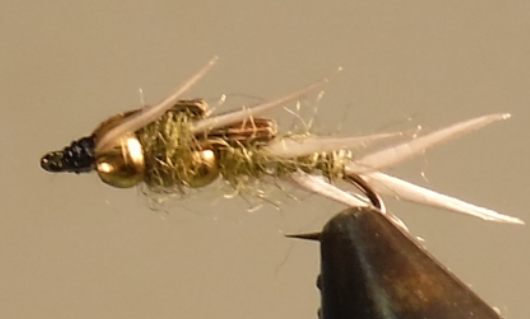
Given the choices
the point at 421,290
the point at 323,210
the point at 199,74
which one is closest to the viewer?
the point at 421,290

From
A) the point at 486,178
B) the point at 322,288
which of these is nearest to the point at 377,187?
the point at 322,288

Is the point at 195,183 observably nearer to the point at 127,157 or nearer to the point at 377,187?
the point at 127,157

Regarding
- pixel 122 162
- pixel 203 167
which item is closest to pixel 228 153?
pixel 203 167

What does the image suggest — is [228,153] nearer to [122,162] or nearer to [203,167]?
[203,167]

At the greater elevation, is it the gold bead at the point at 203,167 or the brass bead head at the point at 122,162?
the brass bead head at the point at 122,162

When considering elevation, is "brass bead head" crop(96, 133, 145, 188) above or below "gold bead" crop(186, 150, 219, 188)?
above

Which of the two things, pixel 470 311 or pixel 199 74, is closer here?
pixel 470 311

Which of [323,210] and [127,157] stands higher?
[127,157]
